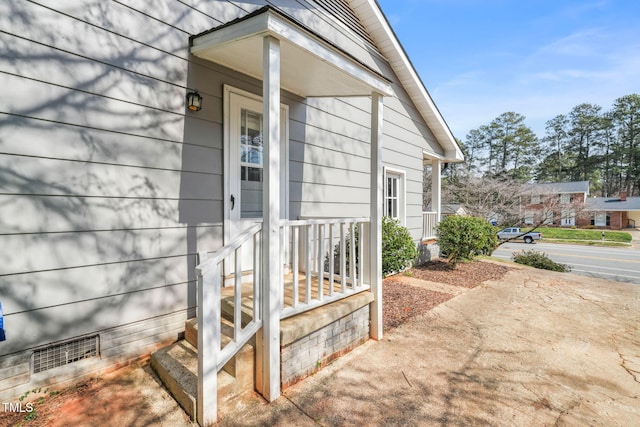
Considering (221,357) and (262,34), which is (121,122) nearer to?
(262,34)

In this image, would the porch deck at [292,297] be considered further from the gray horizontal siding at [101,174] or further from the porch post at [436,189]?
the porch post at [436,189]

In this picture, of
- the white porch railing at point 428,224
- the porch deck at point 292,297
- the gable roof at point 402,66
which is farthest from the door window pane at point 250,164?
the white porch railing at point 428,224

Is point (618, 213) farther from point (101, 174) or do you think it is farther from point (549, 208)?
point (101, 174)

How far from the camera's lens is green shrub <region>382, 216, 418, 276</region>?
16.8ft

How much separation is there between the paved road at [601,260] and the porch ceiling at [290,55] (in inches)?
492

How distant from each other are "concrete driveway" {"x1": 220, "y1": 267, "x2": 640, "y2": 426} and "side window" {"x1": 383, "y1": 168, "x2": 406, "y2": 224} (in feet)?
9.44

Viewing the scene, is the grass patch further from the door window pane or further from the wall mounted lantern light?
the wall mounted lantern light

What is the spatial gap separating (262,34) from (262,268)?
1.81 metres

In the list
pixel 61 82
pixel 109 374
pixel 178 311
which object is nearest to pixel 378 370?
pixel 178 311

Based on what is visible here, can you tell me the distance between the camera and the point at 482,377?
2559 mm

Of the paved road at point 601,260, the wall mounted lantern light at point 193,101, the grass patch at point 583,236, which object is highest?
the wall mounted lantern light at point 193,101

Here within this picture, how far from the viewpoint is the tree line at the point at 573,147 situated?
104 feet

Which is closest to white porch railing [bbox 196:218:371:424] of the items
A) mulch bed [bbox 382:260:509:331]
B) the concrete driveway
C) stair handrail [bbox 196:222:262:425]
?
stair handrail [bbox 196:222:262:425]

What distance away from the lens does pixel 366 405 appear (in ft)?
7.11
